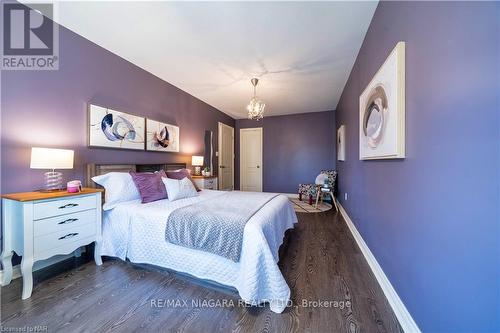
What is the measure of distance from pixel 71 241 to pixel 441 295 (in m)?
2.73

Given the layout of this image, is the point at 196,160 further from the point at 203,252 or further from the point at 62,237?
the point at 203,252

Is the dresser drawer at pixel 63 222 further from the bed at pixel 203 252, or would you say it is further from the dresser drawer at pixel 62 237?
the bed at pixel 203 252

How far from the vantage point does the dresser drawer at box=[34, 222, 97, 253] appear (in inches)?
62.7

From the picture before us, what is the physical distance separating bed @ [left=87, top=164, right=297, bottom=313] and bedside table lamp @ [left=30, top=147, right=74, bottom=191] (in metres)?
0.33

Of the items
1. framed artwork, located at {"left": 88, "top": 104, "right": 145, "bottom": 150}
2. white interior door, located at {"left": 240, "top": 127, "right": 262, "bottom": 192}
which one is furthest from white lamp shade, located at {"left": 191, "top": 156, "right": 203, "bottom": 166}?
white interior door, located at {"left": 240, "top": 127, "right": 262, "bottom": 192}

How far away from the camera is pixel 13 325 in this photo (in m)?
1.29

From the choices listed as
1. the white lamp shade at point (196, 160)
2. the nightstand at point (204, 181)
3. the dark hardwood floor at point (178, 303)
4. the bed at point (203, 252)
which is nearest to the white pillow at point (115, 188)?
the bed at point (203, 252)

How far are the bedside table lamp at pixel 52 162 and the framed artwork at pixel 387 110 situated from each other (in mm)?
2799

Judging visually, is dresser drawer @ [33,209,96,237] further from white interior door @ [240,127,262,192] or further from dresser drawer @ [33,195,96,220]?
white interior door @ [240,127,262,192]

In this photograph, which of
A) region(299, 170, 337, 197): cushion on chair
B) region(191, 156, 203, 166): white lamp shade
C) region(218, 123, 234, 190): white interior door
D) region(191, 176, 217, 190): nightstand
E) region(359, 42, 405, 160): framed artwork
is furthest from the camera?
region(218, 123, 234, 190): white interior door

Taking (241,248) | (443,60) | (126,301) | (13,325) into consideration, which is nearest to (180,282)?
(126,301)

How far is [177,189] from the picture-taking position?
2.46 m

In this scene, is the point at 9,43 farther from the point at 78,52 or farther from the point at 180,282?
the point at 180,282
